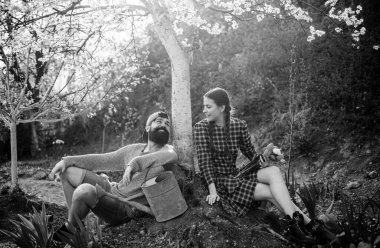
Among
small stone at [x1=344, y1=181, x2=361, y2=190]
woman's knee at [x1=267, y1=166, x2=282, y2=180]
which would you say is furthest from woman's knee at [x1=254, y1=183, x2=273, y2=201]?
small stone at [x1=344, y1=181, x2=361, y2=190]

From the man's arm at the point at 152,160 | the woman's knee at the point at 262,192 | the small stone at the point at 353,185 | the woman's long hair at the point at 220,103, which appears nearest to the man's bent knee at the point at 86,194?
the man's arm at the point at 152,160

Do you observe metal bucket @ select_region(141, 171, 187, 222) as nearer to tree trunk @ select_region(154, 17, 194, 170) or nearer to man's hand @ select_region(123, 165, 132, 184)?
man's hand @ select_region(123, 165, 132, 184)

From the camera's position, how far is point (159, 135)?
3816mm

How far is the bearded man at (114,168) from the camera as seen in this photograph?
10.9ft

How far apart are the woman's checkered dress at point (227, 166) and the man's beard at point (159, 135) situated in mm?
356

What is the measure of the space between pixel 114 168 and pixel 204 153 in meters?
1.11

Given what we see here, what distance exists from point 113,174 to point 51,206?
3474mm

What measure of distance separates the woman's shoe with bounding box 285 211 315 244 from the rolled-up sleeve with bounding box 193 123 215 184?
0.89 meters

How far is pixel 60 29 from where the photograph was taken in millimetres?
5340

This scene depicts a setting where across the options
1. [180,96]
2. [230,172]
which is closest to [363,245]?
[230,172]

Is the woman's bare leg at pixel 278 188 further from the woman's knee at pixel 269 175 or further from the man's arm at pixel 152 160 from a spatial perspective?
the man's arm at pixel 152 160

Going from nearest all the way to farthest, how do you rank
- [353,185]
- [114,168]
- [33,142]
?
1. [114,168]
2. [353,185]
3. [33,142]

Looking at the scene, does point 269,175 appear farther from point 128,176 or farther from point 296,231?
point 128,176

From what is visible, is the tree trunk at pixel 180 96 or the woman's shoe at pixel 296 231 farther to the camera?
the tree trunk at pixel 180 96
